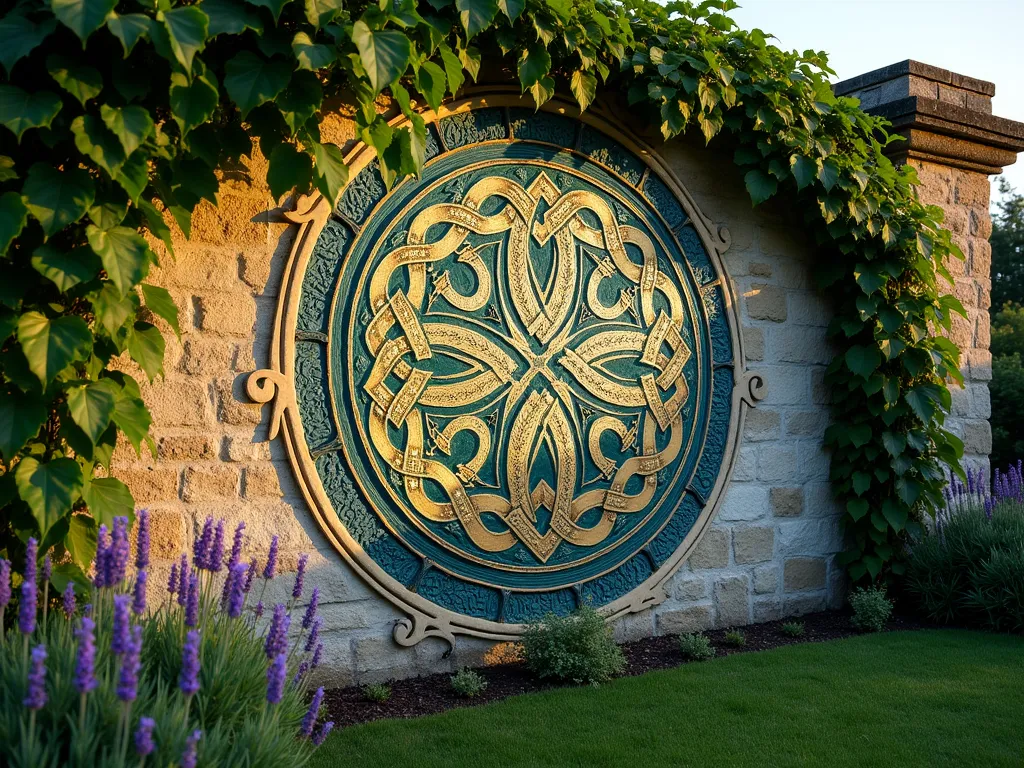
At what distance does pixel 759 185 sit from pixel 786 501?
1.77 meters

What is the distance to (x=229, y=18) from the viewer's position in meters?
2.76

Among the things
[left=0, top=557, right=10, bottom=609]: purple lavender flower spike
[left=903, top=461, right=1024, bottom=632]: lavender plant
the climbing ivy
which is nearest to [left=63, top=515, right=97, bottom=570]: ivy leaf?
the climbing ivy

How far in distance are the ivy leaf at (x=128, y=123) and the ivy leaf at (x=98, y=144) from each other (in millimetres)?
31

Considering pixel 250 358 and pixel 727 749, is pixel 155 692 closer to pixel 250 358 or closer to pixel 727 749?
pixel 250 358

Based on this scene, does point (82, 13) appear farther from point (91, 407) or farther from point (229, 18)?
point (91, 407)

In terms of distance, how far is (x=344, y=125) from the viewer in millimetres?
3777

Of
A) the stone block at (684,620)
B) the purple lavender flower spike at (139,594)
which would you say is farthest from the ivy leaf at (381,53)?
the stone block at (684,620)

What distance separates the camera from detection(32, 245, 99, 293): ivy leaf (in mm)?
2617

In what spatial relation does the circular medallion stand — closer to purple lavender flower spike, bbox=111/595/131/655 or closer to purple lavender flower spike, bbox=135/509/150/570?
purple lavender flower spike, bbox=135/509/150/570

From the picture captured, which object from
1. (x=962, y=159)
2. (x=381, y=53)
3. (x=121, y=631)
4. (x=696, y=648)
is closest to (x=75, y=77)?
(x=381, y=53)

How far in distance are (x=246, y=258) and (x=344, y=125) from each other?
2.39ft

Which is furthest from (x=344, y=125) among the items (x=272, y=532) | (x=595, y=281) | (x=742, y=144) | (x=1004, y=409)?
(x=1004, y=409)

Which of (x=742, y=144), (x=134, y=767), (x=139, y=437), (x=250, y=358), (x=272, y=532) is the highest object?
(x=742, y=144)

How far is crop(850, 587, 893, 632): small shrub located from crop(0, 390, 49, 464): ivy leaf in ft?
13.6
